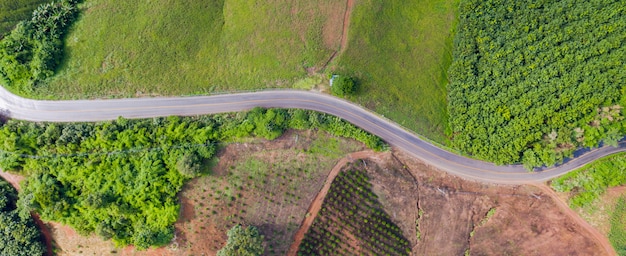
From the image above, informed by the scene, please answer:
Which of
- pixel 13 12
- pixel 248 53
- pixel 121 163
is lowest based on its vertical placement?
pixel 121 163

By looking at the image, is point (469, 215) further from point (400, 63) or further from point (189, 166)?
point (189, 166)

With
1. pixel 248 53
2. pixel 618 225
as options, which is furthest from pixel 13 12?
pixel 618 225

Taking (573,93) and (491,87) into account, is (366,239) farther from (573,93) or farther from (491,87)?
(573,93)

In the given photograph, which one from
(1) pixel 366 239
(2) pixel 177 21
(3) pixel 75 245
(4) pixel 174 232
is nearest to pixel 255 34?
(2) pixel 177 21

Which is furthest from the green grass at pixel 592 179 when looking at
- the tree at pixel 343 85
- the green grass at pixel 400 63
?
the tree at pixel 343 85

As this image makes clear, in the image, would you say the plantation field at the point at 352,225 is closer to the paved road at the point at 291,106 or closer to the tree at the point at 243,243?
the tree at the point at 243,243
